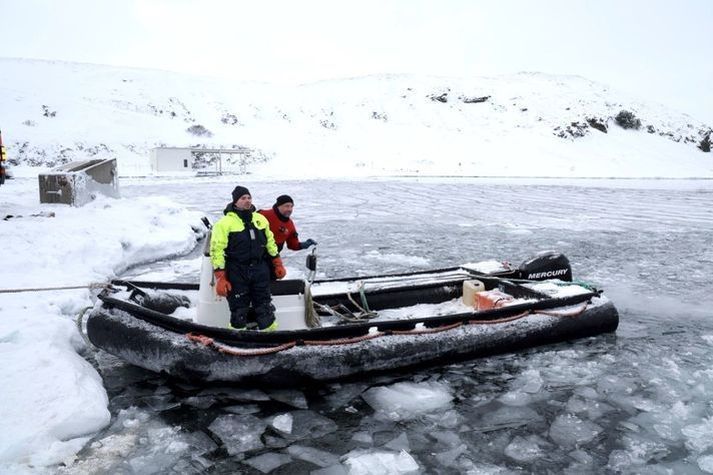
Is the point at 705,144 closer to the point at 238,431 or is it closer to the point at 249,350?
the point at 249,350

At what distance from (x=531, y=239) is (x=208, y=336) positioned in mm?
9501

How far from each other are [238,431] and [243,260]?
151 centimetres

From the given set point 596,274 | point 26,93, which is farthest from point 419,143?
point 596,274

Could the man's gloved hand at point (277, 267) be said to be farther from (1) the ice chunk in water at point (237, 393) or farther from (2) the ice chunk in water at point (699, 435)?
(2) the ice chunk in water at point (699, 435)

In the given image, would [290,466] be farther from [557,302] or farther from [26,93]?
[26,93]

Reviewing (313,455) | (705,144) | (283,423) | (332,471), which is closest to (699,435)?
(332,471)

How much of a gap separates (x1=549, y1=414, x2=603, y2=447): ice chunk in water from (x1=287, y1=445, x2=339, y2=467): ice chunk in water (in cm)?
178

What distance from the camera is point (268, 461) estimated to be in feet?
12.7

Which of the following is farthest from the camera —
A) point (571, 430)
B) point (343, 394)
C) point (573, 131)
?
point (573, 131)

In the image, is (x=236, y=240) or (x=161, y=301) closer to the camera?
(x=236, y=240)

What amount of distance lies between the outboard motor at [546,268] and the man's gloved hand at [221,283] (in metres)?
4.37

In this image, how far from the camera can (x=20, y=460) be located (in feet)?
11.6

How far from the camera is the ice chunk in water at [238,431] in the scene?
13.3 ft

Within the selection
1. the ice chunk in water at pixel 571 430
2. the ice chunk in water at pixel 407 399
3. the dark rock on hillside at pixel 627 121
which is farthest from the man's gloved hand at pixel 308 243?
the dark rock on hillside at pixel 627 121
